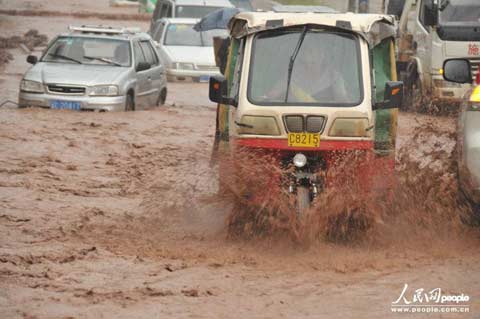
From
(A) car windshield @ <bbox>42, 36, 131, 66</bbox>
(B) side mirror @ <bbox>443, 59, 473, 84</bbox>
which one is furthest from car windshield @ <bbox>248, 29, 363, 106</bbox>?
(A) car windshield @ <bbox>42, 36, 131, 66</bbox>

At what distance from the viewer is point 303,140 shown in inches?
357

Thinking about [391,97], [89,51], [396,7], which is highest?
[391,97]

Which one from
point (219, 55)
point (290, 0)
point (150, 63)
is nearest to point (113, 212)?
point (219, 55)

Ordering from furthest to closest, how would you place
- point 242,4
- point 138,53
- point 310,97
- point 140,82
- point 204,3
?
point 242,4 < point 204,3 < point 138,53 < point 140,82 < point 310,97

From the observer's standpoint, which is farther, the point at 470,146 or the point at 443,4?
the point at 443,4

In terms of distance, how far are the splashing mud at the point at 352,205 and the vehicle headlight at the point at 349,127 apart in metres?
0.17

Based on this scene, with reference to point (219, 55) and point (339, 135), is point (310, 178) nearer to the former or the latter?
point (339, 135)

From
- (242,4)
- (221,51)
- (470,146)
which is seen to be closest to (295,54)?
(470,146)

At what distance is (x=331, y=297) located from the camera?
7.33m

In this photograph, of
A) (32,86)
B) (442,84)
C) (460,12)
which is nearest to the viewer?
(32,86)

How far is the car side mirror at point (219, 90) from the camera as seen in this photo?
9.66 m

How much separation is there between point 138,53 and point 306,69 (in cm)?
1087

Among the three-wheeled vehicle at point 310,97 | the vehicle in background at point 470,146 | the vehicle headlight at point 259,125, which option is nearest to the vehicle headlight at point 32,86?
the three-wheeled vehicle at point 310,97

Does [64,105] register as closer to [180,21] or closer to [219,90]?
[180,21]
